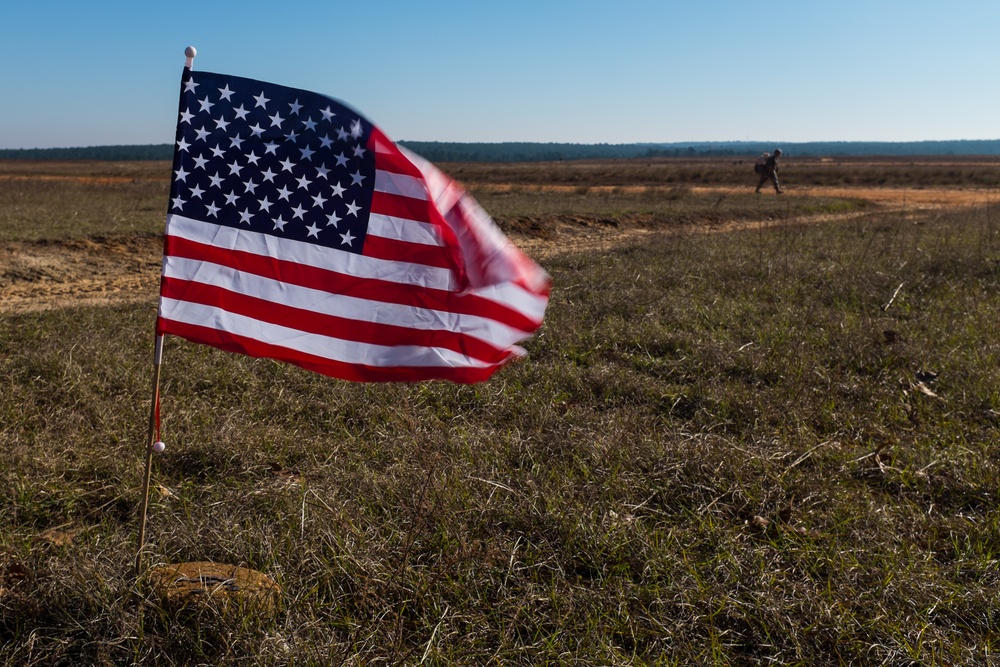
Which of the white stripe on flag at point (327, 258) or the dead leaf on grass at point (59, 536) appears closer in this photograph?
the white stripe on flag at point (327, 258)

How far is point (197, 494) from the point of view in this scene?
3639mm

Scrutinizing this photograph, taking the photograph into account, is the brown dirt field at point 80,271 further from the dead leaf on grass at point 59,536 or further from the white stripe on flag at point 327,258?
the white stripe on flag at point 327,258

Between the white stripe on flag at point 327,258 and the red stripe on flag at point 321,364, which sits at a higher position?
the white stripe on flag at point 327,258

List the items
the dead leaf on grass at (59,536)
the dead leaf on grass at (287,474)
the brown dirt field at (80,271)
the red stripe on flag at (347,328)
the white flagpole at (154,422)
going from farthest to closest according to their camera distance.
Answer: the brown dirt field at (80,271)
the dead leaf on grass at (287,474)
the dead leaf on grass at (59,536)
the red stripe on flag at (347,328)
the white flagpole at (154,422)

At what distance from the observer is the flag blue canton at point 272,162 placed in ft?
8.48

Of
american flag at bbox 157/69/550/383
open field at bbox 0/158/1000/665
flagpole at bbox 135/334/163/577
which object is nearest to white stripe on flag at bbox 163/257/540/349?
american flag at bbox 157/69/550/383

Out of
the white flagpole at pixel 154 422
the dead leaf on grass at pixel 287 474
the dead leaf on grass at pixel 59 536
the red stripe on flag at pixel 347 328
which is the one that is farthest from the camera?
the dead leaf on grass at pixel 287 474

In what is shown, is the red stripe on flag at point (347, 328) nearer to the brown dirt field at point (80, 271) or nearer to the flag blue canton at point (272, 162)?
the flag blue canton at point (272, 162)

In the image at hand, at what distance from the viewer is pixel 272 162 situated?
2641 millimetres

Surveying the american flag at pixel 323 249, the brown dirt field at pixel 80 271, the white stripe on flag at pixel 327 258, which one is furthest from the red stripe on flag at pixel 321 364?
the brown dirt field at pixel 80 271

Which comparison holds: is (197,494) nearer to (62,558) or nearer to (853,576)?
(62,558)

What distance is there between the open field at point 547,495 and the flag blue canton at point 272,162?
1.21 meters

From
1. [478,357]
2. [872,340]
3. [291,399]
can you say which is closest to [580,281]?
[872,340]

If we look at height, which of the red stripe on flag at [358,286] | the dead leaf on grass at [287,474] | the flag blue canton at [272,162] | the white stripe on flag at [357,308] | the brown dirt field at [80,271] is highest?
the flag blue canton at [272,162]
